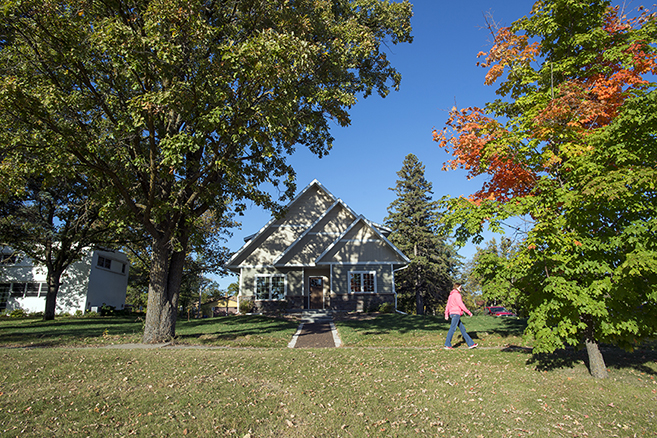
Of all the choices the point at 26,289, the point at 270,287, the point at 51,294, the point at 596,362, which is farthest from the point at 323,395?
the point at 26,289

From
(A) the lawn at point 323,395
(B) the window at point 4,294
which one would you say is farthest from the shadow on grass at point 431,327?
(B) the window at point 4,294

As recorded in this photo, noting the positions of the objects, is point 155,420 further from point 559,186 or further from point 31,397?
point 559,186

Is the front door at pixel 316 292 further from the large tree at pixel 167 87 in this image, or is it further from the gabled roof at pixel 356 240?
the large tree at pixel 167 87

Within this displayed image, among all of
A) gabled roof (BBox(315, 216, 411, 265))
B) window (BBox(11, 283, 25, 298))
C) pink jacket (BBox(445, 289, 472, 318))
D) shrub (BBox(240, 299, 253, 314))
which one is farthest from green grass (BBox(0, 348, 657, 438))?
window (BBox(11, 283, 25, 298))

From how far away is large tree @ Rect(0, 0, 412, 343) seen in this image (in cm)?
809

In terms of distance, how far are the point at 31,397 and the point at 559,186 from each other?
8.98 meters

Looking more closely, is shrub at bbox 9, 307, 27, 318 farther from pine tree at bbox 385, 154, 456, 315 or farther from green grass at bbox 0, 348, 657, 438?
pine tree at bbox 385, 154, 456, 315

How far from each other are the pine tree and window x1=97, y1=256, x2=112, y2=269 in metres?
24.9

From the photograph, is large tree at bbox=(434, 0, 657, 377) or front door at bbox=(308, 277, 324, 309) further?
front door at bbox=(308, 277, 324, 309)

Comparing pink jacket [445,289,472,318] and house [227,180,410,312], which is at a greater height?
house [227,180,410,312]

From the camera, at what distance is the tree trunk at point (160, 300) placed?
34.3 ft

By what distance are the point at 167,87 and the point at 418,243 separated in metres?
25.5

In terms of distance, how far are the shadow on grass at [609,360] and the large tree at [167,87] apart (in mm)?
7452

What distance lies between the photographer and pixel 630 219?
575cm
